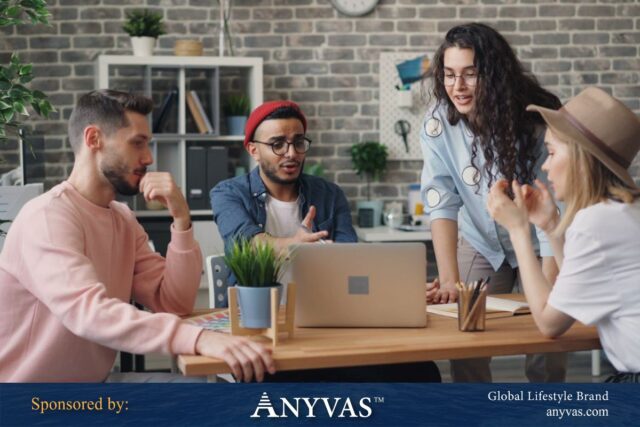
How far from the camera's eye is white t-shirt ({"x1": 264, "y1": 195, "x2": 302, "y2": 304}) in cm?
312

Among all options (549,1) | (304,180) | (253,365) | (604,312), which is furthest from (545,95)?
(549,1)

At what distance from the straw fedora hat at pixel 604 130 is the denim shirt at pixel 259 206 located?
1.14 meters

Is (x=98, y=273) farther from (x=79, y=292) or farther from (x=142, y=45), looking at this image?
(x=142, y=45)

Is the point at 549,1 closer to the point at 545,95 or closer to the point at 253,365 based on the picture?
the point at 545,95

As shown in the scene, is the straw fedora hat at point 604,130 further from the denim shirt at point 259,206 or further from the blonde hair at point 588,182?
the denim shirt at point 259,206

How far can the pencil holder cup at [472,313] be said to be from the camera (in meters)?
2.27

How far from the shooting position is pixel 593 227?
6.81 feet

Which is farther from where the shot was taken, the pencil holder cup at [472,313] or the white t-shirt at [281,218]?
the white t-shirt at [281,218]

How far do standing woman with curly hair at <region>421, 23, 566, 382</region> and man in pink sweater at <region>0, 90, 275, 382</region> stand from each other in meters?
0.88

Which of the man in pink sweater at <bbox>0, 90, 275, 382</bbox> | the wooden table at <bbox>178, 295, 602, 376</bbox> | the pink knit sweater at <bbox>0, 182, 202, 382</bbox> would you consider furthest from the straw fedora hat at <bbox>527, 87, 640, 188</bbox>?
the pink knit sweater at <bbox>0, 182, 202, 382</bbox>

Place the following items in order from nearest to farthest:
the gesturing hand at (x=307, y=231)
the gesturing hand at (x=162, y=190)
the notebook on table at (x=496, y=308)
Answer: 1. the gesturing hand at (x=162, y=190)
2. the notebook on table at (x=496, y=308)
3. the gesturing hand at (x=307, y=231)

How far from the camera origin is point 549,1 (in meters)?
5.88

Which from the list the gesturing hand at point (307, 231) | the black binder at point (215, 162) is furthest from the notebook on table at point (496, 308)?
the black binder at point (215, 162)

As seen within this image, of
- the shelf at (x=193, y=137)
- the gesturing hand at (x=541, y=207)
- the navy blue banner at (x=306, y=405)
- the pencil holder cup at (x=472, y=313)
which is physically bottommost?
the navy blue banner at (x=306, y=405)
